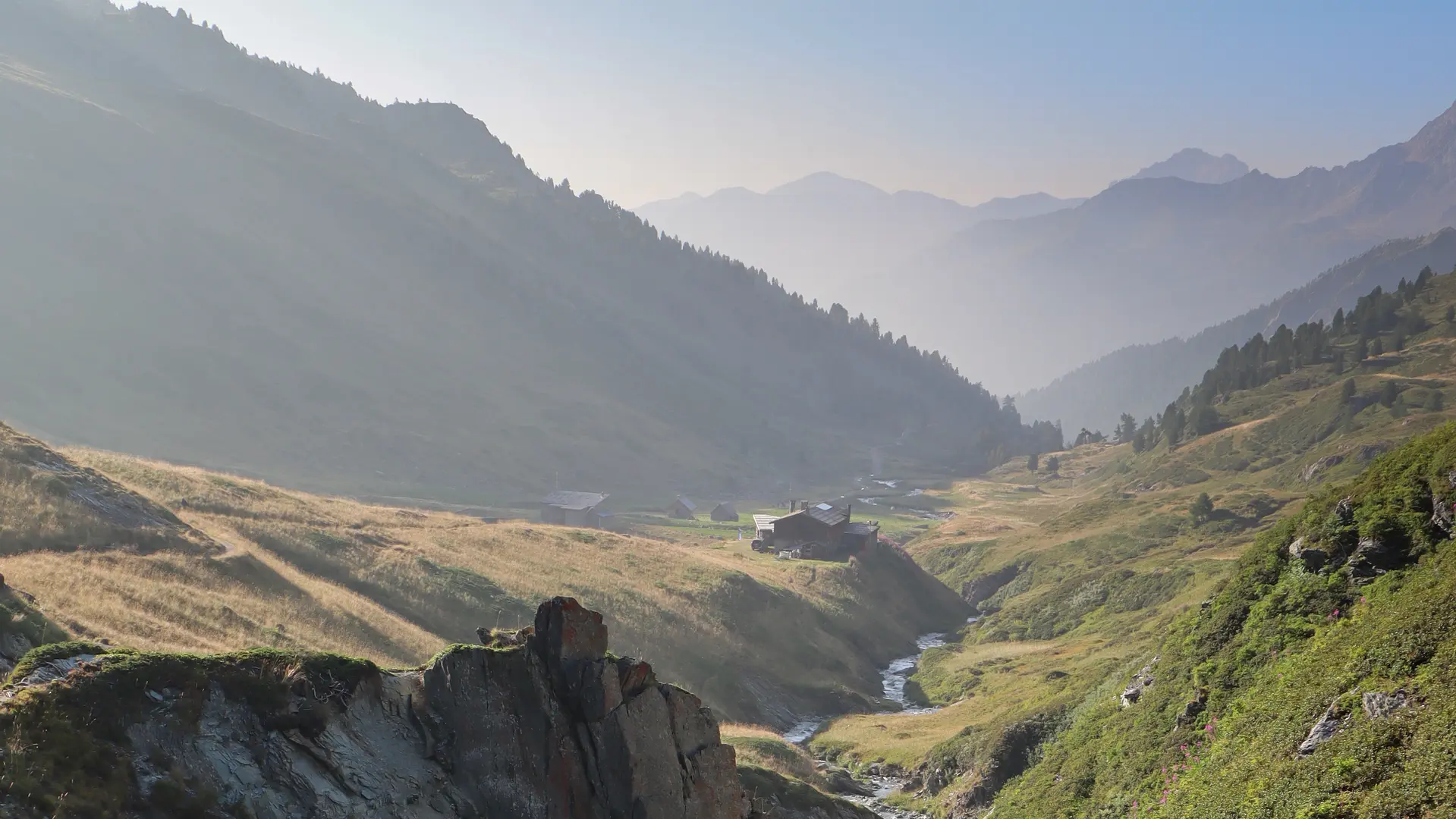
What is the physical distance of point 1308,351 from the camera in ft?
513

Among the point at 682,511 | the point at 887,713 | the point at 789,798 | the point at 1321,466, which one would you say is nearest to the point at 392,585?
the point at 789,798

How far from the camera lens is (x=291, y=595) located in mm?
44219

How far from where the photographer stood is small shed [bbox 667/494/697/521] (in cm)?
15112

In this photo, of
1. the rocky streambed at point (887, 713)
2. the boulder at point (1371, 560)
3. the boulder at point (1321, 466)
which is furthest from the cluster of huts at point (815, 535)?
the boulder at point (1371, 560)

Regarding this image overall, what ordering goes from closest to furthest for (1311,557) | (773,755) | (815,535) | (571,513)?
(1311,557), (773,755), (815,535), (571,513)

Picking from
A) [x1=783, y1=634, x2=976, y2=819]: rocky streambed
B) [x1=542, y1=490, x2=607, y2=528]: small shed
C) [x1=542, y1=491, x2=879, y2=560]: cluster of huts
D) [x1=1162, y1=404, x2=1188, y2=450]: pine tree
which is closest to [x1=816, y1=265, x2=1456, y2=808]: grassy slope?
[x1=783, y1=634, x2=976, y2=819]: rocky streambed

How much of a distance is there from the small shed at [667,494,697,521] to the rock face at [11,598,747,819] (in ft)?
416

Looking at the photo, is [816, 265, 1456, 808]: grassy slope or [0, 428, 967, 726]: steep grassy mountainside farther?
[816, 265, 1456, 808]: grassy slope

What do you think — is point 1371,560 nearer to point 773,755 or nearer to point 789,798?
point 789,798

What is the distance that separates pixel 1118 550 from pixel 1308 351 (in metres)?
94.2

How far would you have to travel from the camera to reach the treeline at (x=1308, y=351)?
142875 mm

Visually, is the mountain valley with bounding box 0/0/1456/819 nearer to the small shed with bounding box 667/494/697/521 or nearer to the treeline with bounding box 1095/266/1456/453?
the treeline with bounding box 1095/266/1456/453

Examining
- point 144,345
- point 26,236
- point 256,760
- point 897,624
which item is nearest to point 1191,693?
point 256,760

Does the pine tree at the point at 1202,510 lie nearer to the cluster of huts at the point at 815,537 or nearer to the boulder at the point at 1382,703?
the cluster of huts at the point at 815,537
